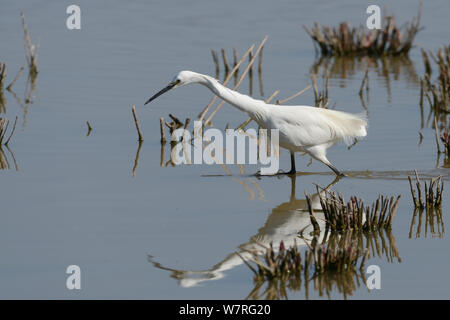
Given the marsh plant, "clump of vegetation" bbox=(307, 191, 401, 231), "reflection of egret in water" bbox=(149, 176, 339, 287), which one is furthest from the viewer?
"clump of vegetation" bbox=(307, 191, 401, 231)

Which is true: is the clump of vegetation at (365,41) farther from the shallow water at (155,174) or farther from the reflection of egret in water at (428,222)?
the reflection of egret in water at (428,222)

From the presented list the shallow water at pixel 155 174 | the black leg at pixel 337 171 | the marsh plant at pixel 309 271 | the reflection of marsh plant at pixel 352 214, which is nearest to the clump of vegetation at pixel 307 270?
the marsh plant at pixel 309 271

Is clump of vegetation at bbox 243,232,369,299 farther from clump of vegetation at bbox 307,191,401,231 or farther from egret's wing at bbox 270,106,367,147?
egret's wing at bbox 270,106,367,147

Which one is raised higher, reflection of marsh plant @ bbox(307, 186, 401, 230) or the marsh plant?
reflection of marsh plant @ bbox(307, 186, 401, 230)

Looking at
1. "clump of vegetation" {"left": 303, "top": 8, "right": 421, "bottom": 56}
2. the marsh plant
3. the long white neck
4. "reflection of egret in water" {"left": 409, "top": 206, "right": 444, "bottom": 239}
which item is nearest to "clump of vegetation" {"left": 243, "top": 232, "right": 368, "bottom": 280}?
the marsh plant

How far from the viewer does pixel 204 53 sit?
17.0 m

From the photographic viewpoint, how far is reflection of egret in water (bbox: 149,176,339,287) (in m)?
6.23

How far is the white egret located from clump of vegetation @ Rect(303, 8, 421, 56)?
8.08 m

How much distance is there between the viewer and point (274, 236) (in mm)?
7215

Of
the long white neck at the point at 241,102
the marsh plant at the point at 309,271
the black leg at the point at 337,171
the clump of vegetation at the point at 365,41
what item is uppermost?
the clump of vegetation at the point at 365,41

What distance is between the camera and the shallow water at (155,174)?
632 cm

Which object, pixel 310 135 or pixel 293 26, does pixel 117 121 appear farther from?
pixel 293 26

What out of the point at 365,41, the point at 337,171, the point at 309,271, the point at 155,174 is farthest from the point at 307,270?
the point at 365,41

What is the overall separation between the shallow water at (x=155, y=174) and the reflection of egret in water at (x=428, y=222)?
0.15 feet
